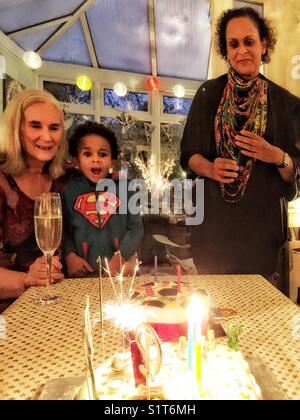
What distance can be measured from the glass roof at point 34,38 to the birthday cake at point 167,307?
13.9ft

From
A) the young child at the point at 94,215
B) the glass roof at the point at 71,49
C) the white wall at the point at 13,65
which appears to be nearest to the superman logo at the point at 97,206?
the young child at the point at 94,215

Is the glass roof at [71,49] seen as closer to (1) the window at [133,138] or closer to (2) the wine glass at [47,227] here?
(1) the window at [133,138]

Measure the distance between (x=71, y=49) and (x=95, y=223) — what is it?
4.17 m

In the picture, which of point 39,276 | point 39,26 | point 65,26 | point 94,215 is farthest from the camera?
point 65,26

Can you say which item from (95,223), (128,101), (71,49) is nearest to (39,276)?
(95,223)

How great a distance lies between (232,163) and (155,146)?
317 cm

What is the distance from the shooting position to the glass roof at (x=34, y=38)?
414cm

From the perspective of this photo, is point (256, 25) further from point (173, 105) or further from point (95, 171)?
point (173, 105)

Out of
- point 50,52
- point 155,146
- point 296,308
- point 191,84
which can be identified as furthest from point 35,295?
point 50,52

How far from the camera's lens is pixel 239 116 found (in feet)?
5.49

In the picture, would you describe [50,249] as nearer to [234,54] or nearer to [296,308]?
[296,308]

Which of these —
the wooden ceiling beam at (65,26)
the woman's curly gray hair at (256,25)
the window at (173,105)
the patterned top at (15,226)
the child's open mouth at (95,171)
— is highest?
the wooden ceiling beam at (65,26)

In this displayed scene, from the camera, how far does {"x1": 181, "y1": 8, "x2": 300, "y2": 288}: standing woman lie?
164 centimetres

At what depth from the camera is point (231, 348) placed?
55 cm
